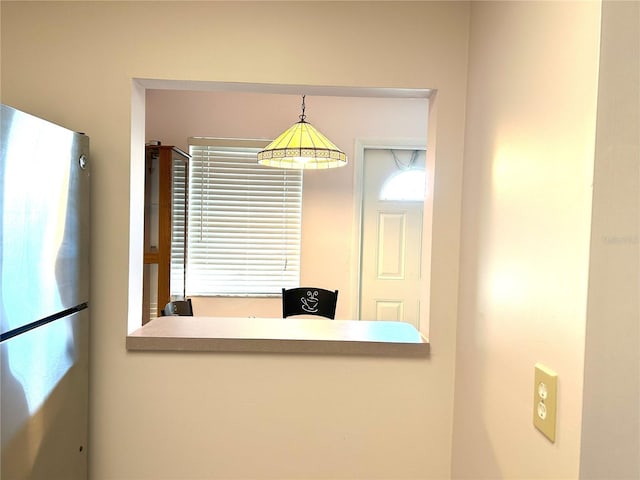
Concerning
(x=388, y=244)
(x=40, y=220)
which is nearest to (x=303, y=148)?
(x=40, y=220)

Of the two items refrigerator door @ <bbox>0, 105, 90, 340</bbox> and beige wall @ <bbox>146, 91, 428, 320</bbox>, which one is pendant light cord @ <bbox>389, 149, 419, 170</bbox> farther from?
refrigerator door @ <bbox>0, 105, 90, 340</bbox>

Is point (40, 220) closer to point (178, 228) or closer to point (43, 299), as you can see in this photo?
point (43, 299)

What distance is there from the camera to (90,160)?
52.7 inches

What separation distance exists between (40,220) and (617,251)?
1.25 metres

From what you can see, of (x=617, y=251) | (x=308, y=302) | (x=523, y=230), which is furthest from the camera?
(x=308, y=302)

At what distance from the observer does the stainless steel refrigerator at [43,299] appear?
944 millimetres

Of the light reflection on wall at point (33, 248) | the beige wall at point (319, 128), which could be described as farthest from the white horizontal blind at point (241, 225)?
the light reflection on wall at point (33, 248)

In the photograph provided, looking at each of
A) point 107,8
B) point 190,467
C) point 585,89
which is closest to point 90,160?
point 107,8

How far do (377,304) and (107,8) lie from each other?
8.57ft

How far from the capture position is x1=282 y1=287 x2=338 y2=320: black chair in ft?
8.70

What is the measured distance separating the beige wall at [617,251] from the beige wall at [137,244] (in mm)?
694

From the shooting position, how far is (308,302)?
269 centimetres

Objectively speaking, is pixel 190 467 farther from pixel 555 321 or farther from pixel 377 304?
pixel 377 304

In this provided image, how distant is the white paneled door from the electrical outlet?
8.03 ft
